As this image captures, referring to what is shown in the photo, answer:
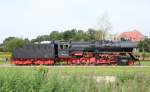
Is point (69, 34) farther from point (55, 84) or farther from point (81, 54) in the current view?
point (55, 84)

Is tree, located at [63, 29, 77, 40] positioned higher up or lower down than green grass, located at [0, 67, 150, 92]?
higher up

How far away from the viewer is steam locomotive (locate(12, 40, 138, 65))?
4812cm

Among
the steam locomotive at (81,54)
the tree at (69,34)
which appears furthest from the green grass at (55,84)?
the tree at (69,34)

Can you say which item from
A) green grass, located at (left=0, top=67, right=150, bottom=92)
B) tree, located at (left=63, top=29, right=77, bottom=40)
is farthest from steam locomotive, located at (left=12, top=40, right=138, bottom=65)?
tree, located at (left=63, top=29, right=77, bottom=40)

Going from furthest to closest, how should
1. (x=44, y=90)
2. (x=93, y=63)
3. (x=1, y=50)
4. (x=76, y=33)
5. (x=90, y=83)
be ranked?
(x=1, y=50) < (x=76, y=33) < (x=93, y=63) < (x=90, y=83) < (x=44, y=90)

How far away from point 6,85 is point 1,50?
91948 millimetres

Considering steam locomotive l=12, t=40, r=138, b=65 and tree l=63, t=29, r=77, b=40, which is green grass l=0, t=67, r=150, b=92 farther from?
tree l=63, t=29, r=77, b=40

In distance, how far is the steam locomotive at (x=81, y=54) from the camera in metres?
48.1

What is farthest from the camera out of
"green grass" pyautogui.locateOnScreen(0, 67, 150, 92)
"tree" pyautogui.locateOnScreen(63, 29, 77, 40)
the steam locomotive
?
"tree" pyautogui.locateOnScreen(63, 29, 77, 40)

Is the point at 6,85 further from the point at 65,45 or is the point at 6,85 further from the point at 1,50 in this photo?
the point at 1,50

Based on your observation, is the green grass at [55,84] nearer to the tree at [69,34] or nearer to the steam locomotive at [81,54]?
the steam locomotive at [81,54]

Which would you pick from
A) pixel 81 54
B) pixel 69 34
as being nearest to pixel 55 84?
pixel 81 54

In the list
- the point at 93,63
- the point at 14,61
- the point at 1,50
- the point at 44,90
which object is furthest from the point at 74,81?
the point at 1,50

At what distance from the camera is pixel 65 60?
49281 millimetres
